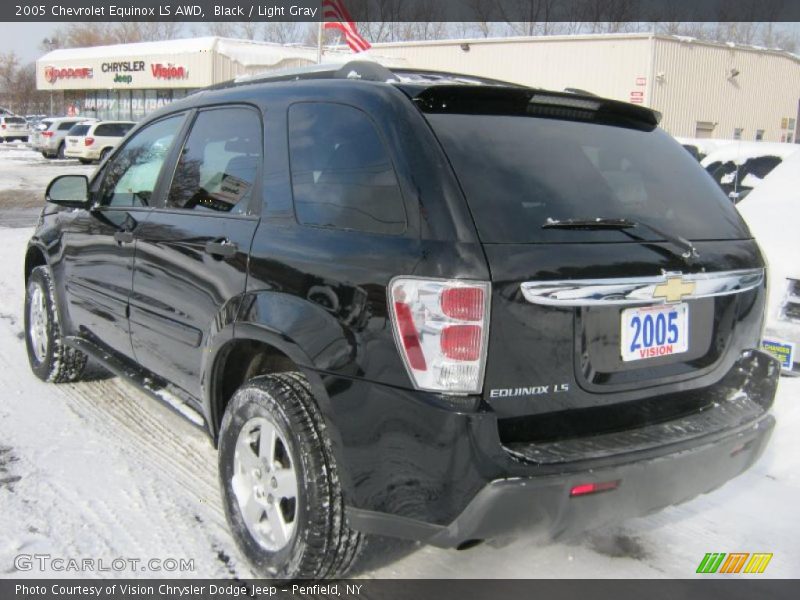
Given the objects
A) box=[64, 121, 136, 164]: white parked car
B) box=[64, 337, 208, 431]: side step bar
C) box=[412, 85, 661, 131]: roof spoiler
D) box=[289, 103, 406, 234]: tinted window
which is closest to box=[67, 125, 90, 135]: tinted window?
box=[64, 121, 136, 164]: white parked car

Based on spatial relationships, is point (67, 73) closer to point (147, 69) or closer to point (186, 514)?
point (147, 69)

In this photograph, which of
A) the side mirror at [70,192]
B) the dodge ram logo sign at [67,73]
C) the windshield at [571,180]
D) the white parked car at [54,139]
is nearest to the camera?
the windshield at [571,180]

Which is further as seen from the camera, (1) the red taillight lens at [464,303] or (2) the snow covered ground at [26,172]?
(2) the snow covered ground at [26,172]

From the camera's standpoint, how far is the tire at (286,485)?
2.60 metres

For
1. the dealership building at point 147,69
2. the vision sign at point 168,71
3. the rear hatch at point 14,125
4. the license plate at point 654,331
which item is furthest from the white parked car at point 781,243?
the rear hatch at point 14,125

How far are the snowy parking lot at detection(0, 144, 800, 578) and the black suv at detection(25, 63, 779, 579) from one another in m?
0.33

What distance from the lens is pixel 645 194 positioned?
2.89 m

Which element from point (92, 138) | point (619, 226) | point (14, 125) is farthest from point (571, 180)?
point (14, 125)

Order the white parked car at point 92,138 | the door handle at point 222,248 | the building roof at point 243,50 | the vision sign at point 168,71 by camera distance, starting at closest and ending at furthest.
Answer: the door handle at point 222,248
the white parked car at point 92,138
the building roof at point 243,50
the vision sign at point 168,71

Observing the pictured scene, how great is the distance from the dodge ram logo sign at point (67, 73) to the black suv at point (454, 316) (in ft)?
161

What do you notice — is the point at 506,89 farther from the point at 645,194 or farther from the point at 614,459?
the point at 614,459

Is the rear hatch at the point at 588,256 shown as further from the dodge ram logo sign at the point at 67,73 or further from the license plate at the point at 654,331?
the dodge ram logo sign at the point at 67,73

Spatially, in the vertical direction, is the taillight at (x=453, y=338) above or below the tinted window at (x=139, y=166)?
below

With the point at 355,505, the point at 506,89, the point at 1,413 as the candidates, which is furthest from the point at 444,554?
the point at 1,413
